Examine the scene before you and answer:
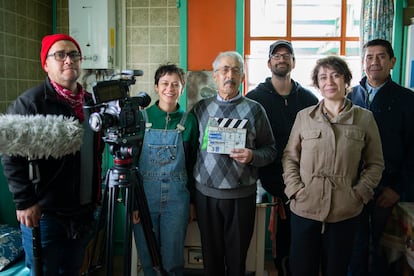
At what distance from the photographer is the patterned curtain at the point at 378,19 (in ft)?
8.98

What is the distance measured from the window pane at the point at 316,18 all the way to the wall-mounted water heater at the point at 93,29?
148cm

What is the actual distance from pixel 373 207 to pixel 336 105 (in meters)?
0.74

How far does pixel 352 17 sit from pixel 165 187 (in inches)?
86.1

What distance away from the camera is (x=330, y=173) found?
1.73m

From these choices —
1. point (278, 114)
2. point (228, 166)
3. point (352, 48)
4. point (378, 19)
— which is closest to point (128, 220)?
point (228, 166)

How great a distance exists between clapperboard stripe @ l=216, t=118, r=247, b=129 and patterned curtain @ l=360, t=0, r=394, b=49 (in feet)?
4.84

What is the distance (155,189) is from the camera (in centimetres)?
190

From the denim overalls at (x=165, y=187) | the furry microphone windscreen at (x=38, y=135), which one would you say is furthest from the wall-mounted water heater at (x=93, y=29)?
the furry microphone windscreen at (x=38, y=135)

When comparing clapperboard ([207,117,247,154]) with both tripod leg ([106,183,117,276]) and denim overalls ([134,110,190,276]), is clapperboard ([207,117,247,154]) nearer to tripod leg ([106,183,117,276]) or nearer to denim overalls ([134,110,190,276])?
denim overalls ([134,110,190,276])

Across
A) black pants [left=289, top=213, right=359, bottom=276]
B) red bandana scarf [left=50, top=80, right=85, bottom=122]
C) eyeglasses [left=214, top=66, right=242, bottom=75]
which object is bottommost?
black pants [left=289, top=213, right=359, bottom=276]

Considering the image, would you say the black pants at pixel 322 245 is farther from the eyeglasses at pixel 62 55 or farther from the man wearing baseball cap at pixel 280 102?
the eyeglasses at pixel 62 55

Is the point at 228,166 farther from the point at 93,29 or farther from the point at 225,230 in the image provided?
the point at 93,29

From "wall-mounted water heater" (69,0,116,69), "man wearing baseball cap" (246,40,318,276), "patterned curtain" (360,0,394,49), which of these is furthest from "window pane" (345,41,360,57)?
"wall-mounted water heater" (69,0,116,69)

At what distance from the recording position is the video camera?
133cm
